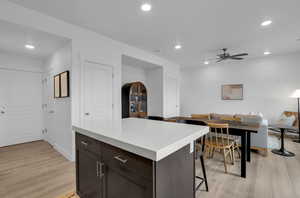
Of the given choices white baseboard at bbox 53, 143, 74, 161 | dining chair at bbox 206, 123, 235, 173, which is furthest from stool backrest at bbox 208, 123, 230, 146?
white baseboard at bbox 53, 143, 74, 161

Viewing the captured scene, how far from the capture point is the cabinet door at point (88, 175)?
122 cm

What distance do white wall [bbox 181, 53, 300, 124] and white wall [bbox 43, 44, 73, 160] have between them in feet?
17.8

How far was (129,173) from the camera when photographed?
35.9 inches

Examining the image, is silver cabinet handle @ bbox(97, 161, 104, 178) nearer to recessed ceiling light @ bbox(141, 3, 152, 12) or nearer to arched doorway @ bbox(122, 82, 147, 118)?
recessed ceiling light @ bbox(141, 3, 152, 12)

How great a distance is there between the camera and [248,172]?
2.34 metres

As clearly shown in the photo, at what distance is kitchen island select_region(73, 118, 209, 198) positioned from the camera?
822 mm

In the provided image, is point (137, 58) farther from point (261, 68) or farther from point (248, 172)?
point (261, 68)

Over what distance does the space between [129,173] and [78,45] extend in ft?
8.97

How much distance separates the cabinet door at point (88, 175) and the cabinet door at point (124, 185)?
129 millimetres

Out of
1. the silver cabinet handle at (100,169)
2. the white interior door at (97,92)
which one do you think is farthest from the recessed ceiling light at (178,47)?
the silver cabinet handle at (100,169)

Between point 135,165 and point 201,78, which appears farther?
point 201,78

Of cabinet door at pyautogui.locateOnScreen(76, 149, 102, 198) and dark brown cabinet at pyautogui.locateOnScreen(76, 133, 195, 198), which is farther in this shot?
cabinet door at pyautogui.locateOnScreen(76, 149, 102, 198)

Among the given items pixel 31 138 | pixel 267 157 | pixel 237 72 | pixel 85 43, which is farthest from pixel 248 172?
pixel 31 138

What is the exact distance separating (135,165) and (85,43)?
283 centimetres
